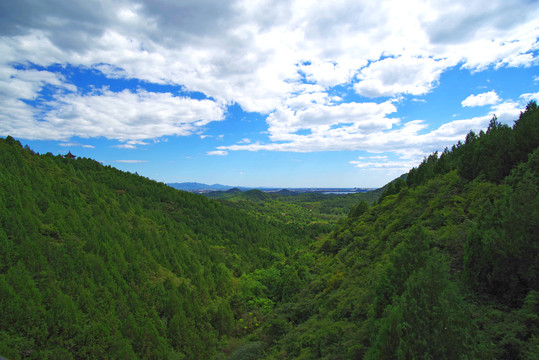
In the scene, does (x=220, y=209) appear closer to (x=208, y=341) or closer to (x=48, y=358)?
(x=208, y=341)

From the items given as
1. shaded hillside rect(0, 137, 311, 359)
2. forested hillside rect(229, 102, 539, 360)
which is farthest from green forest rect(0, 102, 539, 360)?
shaded hillside rect(0, 137, 311, 359)

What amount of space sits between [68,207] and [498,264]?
62906 millimetres

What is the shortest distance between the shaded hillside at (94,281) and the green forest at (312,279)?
0.20 m

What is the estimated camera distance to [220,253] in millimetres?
75688

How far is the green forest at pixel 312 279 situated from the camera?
9.99 metres

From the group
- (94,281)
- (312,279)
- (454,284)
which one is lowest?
(312,279)

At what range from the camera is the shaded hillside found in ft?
93.1

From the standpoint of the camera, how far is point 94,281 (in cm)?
3656

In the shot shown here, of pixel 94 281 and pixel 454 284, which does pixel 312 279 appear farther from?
pixel 94 281

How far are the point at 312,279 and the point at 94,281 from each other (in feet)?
105

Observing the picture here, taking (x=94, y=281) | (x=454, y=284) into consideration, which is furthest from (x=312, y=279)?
(x=94, y=281)

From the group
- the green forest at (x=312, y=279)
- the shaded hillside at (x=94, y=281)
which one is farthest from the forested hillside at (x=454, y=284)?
the shaded hillside at (x=94, y=281)

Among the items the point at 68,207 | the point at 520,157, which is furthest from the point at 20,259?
the point at 520,157

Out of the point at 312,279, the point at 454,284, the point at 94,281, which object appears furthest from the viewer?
the point at 94,281
